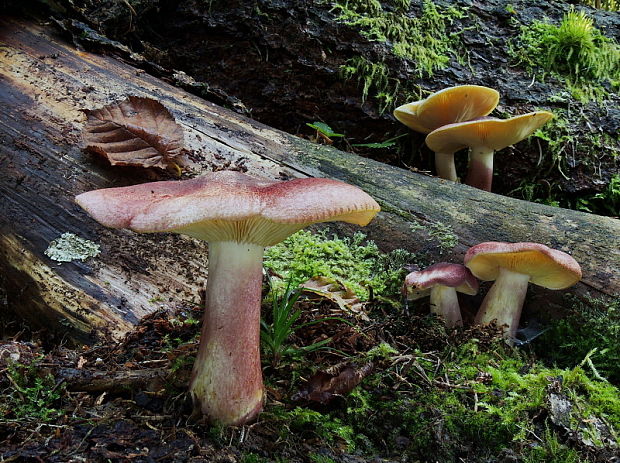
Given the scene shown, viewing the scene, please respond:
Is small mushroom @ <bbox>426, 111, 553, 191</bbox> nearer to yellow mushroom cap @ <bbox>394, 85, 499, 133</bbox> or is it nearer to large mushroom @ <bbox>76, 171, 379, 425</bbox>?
yellow mushroom cap @ <bbox>394, 85, 499, 133</bbox>

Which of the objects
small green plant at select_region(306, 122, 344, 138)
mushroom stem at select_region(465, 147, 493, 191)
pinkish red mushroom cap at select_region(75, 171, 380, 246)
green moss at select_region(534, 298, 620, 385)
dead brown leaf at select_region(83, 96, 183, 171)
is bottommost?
green moss at select_region(534, 298, 620, 385)

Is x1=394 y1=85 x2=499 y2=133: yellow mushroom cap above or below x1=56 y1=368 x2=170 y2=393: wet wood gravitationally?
above

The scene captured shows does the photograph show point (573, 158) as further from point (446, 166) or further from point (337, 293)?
point (337, 293)

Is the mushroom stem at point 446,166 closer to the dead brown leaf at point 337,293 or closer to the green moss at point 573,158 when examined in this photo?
the green moss at point 573,158

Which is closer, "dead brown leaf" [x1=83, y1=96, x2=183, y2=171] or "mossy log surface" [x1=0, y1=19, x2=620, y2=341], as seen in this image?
"mossy log surface" [x1=0, y1=19, x2=620, y2=341]

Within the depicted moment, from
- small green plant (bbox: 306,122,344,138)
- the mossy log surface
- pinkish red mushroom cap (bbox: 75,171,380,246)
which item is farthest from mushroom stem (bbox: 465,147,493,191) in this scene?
pinkish red mushroom cap (bbox: 75,171,380,246)
